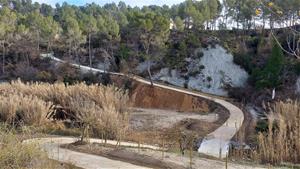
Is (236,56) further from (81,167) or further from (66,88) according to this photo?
(81,167)

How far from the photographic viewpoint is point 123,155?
1016 cm

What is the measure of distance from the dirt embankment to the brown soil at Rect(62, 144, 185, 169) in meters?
19.4

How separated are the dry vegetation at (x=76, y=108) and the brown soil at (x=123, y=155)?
94 cm

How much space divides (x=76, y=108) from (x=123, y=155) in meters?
5.63

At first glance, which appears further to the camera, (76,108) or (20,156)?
(76,108)

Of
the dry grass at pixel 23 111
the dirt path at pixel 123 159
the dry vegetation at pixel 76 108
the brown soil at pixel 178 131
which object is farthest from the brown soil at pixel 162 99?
the dirt path at pixel 123 159

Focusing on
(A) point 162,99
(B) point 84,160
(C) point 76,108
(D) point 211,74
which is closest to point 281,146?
(B) point 84,160

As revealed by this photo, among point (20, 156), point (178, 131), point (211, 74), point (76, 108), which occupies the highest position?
point (20, 156)

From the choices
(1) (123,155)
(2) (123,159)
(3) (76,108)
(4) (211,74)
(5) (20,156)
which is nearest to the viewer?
(5) (20,156)

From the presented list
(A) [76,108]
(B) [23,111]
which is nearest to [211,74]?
(A) [76,108]

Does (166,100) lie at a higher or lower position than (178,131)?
lower

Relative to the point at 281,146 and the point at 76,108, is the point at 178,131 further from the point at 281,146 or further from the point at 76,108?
the point at 281,146

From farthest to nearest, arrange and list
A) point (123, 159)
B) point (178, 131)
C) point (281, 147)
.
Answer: point (178, 131) < point (281, 147) < point (123, 159)

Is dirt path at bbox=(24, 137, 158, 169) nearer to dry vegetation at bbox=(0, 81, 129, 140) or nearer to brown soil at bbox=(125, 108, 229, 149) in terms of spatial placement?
Answer: dry vegetation at bbox=(0, 81, 129, 140)
